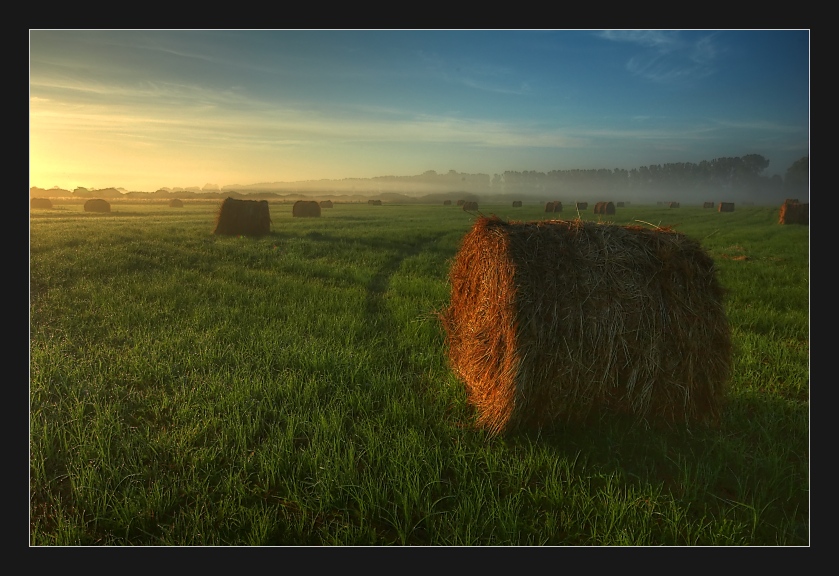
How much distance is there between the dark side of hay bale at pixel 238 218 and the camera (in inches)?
633

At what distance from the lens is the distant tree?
17.1ft

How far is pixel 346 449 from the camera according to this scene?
12.2 feet

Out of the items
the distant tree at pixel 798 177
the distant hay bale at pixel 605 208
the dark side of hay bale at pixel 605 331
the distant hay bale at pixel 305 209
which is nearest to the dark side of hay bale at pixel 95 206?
the distant hay bale at pixel 305 209

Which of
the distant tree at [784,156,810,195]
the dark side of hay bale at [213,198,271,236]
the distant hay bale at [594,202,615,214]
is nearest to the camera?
the distant tree at [784,156,810,195]

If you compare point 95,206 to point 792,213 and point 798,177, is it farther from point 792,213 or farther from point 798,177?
point 792,213

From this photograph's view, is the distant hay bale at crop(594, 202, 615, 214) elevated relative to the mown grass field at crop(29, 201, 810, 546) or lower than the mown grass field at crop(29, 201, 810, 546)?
elevated

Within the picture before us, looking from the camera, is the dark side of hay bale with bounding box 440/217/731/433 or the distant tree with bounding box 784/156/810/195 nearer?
the dark side of hay bale with bounding box 440/217/731/433

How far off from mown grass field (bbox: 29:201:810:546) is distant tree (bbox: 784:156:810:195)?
1.93 meters

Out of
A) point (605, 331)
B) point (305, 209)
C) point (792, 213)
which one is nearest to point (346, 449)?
point (605, 331)

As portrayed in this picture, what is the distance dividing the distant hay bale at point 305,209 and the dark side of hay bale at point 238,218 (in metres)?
9.76

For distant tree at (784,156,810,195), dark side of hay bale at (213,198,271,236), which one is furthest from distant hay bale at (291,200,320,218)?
distant tree at (784,156,810,195)

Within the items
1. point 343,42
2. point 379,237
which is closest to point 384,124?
point 343,42

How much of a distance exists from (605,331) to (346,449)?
2.33 meters

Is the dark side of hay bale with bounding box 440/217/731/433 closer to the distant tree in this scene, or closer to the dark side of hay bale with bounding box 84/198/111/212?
the distant tree
